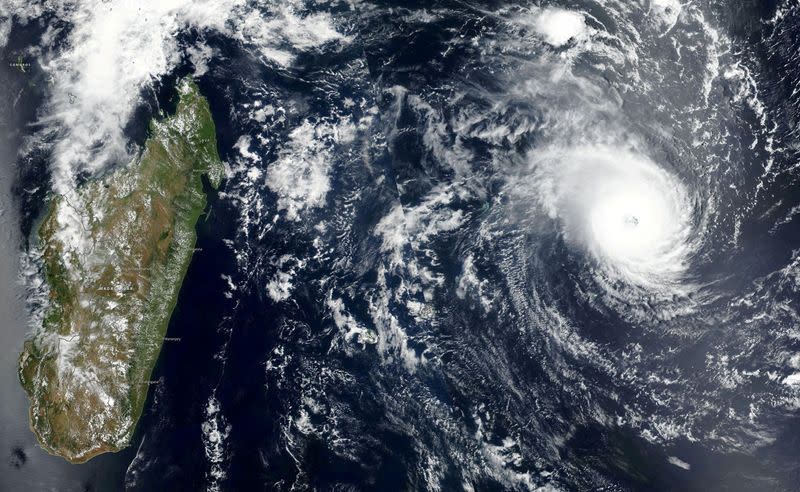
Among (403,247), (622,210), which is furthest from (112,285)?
(622,210)

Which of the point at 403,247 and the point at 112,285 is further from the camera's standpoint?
the point at 112,285

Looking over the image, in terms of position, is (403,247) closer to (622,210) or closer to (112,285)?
(622,210)

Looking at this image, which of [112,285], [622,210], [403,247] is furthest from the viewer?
[112,285]

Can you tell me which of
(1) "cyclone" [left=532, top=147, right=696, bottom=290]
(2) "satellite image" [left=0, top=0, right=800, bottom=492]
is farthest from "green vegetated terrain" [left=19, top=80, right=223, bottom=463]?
(1) "cyclone" [left=532, top=147, right=696, bottom=290]

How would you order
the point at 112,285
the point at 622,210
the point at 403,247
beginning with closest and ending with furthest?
the point at 622,210
the point at 403,247
the point at 112,285

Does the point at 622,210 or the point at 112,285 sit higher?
the point at 622,210

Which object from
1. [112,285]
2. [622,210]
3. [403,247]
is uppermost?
[622,210]

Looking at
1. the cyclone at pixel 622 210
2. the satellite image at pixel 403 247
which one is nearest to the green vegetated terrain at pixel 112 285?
the satellite image at pixel 403 247
